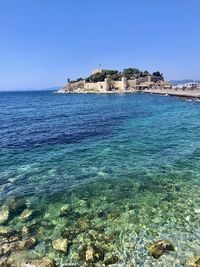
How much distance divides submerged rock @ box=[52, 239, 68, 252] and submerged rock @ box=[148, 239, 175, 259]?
10.0 feet

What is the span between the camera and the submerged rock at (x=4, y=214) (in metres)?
12.9

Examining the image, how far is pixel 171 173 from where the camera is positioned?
17875mm

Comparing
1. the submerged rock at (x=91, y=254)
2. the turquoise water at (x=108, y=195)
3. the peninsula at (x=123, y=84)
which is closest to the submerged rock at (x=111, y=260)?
the turquoise water at (x=108, y=195)

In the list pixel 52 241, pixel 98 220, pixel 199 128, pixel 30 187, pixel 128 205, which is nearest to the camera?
pixel 52 241

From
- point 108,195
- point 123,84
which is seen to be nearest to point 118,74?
point 123,84

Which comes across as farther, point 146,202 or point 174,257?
point 146,202

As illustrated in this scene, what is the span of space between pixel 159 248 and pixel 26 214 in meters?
6.35

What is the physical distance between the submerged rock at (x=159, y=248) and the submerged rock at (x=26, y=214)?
5.74m

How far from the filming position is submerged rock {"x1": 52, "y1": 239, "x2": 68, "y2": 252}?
10602 mm

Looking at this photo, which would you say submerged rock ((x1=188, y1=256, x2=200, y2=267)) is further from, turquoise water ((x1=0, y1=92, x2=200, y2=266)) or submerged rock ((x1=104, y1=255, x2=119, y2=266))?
submerged rock ((x1=104, y1=255, x2=119, y2=266))

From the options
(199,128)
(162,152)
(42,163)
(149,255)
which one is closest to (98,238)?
(149,255)

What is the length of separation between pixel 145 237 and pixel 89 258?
2421mm

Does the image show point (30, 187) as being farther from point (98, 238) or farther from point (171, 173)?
point (171, 173)

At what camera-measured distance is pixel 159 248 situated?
33.5ft
